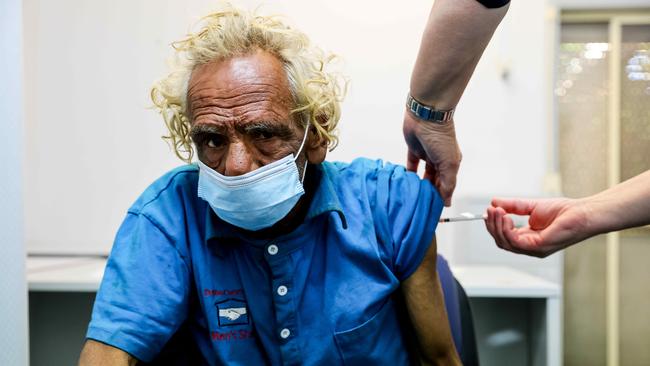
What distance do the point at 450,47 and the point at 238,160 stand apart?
1.57ft

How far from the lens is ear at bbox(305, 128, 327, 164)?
1.07 metres

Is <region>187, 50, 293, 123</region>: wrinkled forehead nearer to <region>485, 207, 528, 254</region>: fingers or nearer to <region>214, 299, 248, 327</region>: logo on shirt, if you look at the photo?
<region>214, 299, 248, 327</region>: logo on shirt

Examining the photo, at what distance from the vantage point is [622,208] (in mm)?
1049

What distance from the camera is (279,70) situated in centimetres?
100

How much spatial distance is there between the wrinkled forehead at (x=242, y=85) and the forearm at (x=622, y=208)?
0.70m

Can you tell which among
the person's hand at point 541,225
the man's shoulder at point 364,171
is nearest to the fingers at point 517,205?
the person's hand at point 541,225

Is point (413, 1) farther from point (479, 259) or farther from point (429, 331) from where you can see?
point (429, 331)

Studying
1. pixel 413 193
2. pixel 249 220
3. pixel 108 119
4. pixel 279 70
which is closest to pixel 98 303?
pixel 249 220

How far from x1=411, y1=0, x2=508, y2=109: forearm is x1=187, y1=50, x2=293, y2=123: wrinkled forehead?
299 mm

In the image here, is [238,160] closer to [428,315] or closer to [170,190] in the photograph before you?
[170,190]

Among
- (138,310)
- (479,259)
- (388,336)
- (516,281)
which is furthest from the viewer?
(479,259)

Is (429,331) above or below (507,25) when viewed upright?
below

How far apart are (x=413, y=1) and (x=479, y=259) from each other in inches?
51.0

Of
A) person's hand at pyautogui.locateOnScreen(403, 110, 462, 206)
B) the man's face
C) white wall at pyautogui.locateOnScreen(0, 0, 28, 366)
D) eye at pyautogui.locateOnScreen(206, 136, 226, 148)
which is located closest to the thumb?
person's hand at pyautogui.locateOnScreen(403, 110, 462, 206)
